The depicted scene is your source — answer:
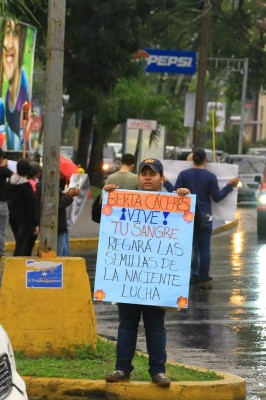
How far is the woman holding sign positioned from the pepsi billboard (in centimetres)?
2981

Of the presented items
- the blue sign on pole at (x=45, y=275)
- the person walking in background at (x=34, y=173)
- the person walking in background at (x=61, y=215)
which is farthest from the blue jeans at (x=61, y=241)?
the blue sign on pole at (x=45, y=275)

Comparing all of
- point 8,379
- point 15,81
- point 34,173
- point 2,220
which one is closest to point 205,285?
point 34,173

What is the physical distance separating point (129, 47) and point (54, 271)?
27716mm

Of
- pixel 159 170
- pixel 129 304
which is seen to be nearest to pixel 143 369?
pixel 129 304

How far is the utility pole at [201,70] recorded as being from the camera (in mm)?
33656

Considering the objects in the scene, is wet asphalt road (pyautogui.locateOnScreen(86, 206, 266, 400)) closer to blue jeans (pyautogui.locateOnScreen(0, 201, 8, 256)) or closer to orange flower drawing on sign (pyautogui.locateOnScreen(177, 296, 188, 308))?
orange flower drawing on sign (pyautogui.locateOnScreen(177, 296, 188, 308))

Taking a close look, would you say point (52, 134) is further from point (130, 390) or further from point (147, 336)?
point (130, 390)

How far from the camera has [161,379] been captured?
27.7 ft

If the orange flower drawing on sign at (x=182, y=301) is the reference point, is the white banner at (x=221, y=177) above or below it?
Result: above

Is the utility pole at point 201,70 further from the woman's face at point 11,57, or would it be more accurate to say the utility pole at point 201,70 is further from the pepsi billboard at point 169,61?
the woman's face at point 11,57

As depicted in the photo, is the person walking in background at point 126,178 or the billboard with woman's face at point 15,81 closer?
the person walking in background at point 126,178

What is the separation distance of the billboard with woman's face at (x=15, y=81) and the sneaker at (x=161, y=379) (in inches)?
612

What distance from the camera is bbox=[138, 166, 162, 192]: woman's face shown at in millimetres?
8555

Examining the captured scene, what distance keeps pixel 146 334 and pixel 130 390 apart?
436 millimetres
